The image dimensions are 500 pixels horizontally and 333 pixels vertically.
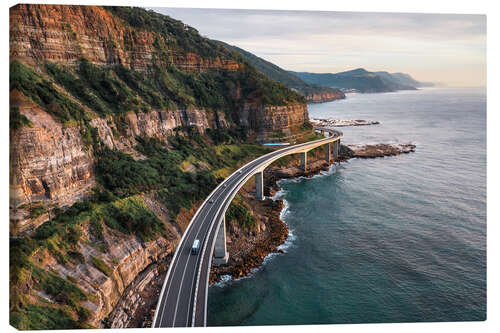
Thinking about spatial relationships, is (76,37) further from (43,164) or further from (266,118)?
(266,118)

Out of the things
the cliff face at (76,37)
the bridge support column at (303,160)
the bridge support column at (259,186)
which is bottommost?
the bridge support column at (259,186)

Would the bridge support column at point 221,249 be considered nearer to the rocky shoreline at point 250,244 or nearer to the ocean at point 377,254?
the rocky shoreline at point 250,244

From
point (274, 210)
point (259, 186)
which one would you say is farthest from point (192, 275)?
point (259, 186)

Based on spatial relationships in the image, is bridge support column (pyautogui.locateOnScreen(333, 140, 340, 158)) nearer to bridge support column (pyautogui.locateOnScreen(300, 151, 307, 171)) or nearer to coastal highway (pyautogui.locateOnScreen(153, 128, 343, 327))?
bridge support column (pyautogui.locateOnScreen(300, 151, 307, 171))

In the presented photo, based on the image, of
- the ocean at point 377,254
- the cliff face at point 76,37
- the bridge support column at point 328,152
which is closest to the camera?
the ocean at point 377,254

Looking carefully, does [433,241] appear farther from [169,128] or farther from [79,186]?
[169,128]

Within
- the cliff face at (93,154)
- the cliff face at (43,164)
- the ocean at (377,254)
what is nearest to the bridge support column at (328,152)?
the ocean at (377,254)
